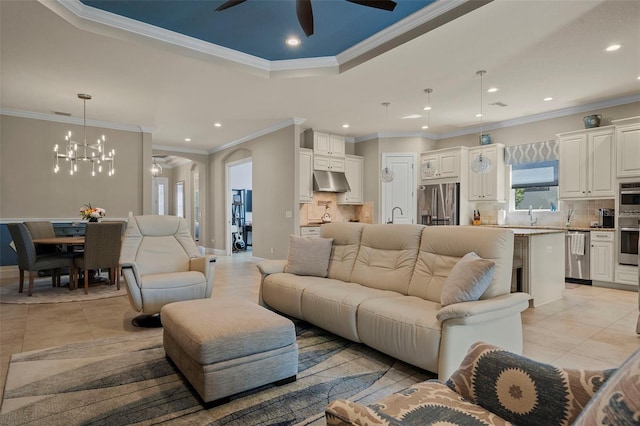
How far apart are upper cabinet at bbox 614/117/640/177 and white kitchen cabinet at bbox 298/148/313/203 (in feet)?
16.5

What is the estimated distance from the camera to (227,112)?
6.20m

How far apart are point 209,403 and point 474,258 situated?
6.26 ft

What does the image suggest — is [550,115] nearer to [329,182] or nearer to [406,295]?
[329,182]

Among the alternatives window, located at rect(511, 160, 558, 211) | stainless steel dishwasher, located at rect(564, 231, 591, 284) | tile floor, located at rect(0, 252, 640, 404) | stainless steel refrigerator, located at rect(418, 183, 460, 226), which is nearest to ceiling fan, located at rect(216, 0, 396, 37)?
tile floor, located at rect(0, 252, 640, 404)

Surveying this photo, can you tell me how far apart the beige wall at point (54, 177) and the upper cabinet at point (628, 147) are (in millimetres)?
8350

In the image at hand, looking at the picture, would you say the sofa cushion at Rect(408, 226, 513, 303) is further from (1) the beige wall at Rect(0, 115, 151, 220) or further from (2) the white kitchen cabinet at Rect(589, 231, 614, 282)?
(1) the beige wall at Rect(0, 115, 151, 220)

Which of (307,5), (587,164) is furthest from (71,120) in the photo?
(587,164)

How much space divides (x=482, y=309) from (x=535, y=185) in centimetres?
545

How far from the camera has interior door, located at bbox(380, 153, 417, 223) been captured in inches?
306

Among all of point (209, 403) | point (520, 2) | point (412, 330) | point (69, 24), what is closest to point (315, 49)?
point (520, 2)

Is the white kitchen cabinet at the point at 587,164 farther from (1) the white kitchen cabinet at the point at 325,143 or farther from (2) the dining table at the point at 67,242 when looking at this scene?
(2) the dining table at the point at 67,242

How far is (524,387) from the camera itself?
1179 millimetres

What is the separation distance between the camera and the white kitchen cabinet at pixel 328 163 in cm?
738

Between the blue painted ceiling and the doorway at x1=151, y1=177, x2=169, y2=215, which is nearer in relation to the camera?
the blue painted ceiling
